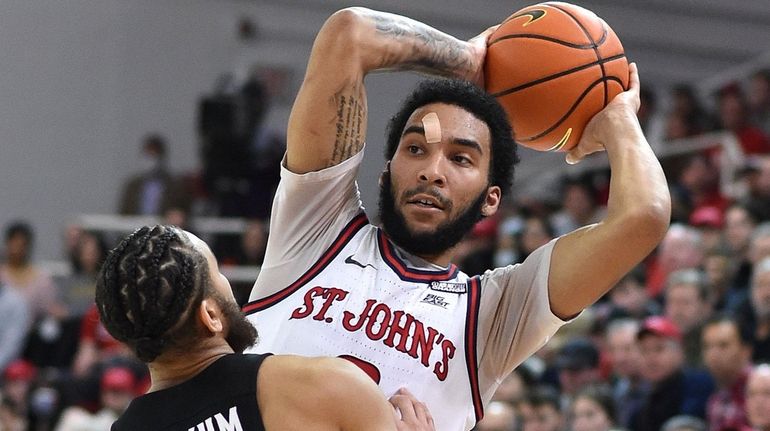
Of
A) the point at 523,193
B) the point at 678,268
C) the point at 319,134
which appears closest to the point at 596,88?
the point at 319,134

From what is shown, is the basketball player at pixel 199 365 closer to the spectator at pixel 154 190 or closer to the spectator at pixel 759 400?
the spectator at pixel 759 400

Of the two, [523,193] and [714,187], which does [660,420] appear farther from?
[523,193]

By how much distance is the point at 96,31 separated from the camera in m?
14.0

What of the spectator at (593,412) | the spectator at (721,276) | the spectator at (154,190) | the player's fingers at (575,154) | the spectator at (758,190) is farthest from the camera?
the spectator at (154,190)

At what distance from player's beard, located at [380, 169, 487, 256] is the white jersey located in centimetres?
4

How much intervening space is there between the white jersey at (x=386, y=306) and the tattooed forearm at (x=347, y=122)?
0.11 ft

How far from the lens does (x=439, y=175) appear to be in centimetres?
336

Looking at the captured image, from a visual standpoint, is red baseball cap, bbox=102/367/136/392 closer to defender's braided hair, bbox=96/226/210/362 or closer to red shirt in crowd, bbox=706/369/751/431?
red shirt in crowd, bbox=706/369/751/431

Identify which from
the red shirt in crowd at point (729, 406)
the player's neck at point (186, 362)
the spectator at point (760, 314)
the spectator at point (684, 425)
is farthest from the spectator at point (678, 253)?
the player's neck at point (186, 362)

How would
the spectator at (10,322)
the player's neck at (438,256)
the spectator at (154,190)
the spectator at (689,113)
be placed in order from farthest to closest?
1. the spectator at (154,190)
2. the spectator at (689,113)
3. the spectator at (10,322)
4. the player's neck at (438,256)

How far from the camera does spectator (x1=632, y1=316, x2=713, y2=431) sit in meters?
6.95

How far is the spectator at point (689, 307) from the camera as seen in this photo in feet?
24.4

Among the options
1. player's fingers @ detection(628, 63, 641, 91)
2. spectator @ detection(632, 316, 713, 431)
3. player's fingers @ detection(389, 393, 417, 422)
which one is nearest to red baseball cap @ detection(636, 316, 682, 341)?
spectator @ detection(632, 316, 713, 431)

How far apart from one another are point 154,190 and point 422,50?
30.5 feet
